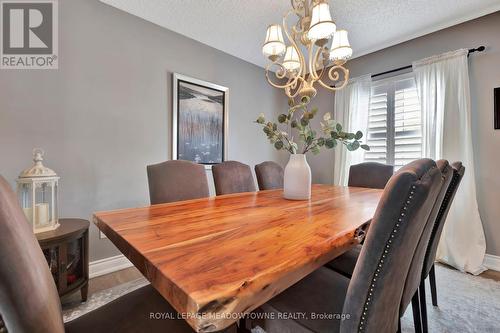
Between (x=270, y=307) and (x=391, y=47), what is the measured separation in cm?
329

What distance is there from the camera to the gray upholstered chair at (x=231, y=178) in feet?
6.19

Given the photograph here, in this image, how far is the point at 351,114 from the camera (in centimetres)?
305

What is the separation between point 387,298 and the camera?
24.7 inches

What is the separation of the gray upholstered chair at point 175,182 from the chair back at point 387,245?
1275mm

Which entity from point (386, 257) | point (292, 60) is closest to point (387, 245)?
point (386, 257)

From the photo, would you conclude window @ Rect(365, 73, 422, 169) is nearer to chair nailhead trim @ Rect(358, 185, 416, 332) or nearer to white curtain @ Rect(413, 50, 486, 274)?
white curtain @ Rect(413, 50, 486, 274)

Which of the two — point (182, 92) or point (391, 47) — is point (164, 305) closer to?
point (182, 92)

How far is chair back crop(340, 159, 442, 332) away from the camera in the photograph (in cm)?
53

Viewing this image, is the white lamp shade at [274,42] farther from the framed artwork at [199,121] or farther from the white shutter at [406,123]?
the white shutter at [406,123]

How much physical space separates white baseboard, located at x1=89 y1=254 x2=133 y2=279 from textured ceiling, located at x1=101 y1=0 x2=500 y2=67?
2366mm

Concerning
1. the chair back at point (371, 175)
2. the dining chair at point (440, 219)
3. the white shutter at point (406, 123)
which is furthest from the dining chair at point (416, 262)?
the white shutter at point (406, 123)

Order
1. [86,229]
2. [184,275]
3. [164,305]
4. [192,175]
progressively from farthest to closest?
1. [192,175]
2. [86,229]
3. [164,305]
4. [184,275]

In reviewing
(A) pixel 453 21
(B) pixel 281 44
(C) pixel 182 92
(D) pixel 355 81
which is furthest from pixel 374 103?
(C) pixel 182 92

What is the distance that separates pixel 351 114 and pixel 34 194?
10.7 feet
